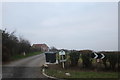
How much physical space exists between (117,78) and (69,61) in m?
7.40

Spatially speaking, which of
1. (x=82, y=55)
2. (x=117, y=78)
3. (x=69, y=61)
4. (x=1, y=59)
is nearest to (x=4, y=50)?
(x=1, y=59)

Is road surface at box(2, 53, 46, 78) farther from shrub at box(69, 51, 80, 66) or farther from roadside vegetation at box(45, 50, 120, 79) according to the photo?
shrub at box(69, 51, 80, 66)

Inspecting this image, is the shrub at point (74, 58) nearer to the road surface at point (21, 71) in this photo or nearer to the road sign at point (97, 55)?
the road sign at point (97, 55)

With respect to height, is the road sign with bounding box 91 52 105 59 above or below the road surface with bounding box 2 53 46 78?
above

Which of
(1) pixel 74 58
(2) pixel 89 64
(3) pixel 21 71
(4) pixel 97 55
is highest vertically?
(4) pixel 97 55

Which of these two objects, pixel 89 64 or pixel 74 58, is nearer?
pixel 89 64

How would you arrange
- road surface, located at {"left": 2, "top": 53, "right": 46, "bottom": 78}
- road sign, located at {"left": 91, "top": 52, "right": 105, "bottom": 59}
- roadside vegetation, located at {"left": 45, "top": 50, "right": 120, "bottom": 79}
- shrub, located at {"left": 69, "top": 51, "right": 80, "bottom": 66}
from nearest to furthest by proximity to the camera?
road surface, located at {"left": 2, "top": 53, "right": 46, "bottom": 78}
roadside vegetation, located at {"left": 45, "top": 50, "right": 120, "bottom": 79}
road sign, located at {"left": 91, "top": 52, "right": 105, "bottom": 59}
shrub, located at {"left": 69, "top": 51, "right": 80, "bottom": 66}

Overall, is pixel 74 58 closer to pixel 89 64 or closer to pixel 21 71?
pixel 89 64

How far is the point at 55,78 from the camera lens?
1408 cm

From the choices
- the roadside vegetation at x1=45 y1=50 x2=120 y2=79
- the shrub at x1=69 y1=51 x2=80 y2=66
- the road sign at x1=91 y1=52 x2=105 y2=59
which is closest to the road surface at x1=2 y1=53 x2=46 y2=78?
the roadside vegetation at x1=45 y1=50 x2=120 y2=79

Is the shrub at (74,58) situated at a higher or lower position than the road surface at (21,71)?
higher

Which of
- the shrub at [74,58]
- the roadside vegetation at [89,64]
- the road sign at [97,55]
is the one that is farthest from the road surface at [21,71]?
the road sign at [97,55]

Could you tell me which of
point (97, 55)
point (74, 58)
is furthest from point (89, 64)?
point (74, 58)

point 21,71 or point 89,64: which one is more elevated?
point 89,64
